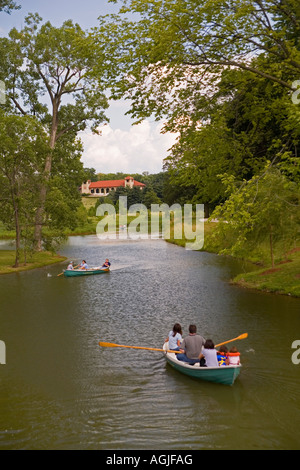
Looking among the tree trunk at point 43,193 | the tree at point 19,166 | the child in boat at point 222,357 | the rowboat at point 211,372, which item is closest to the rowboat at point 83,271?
the tree at point 19,166

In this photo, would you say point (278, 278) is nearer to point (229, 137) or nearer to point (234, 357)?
point (229, 137)

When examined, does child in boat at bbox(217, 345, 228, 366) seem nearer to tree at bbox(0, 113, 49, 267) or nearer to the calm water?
the calm water

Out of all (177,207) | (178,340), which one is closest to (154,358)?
(178,340)

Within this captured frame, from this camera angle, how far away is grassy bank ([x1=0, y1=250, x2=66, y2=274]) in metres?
42.5

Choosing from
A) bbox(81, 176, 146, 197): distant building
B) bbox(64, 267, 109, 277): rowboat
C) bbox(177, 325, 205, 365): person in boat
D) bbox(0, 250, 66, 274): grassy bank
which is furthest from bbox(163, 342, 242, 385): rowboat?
bbox(81, 176, 146, 197): distant building

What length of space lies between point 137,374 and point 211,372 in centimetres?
320

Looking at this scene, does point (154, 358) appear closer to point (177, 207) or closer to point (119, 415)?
point (119, 415)

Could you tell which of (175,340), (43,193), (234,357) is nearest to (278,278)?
(175,340)

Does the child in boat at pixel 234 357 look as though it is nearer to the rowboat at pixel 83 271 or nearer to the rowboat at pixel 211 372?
the rowboat at pixel 211 372

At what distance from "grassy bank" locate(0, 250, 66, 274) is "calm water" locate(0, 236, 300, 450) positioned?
8.97m

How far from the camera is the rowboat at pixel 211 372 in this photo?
1496 centimetres

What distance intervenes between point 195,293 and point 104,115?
32068 mm

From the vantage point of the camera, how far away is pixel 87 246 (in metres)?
66.1
